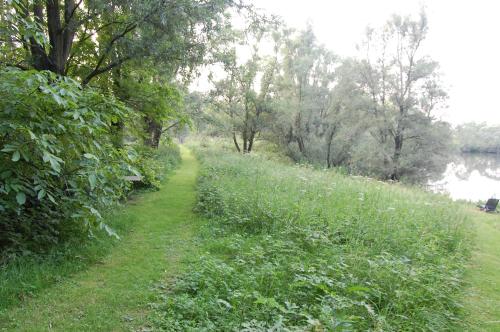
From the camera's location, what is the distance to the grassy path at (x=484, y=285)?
4.03m

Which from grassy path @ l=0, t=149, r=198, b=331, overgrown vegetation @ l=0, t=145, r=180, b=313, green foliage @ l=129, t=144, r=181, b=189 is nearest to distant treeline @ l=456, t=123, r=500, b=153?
green foliage @ l=129, t=144, r=181, b=189

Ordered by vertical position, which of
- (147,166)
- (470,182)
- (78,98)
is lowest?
(470,182)

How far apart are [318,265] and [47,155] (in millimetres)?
3470

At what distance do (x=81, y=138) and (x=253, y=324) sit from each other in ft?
9.41

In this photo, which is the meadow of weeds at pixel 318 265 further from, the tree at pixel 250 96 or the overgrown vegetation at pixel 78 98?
the tree at pixel 250 96

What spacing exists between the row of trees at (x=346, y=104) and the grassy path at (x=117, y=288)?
14.6 metres

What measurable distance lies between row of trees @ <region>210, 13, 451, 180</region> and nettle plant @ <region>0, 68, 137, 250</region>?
15.8 meters

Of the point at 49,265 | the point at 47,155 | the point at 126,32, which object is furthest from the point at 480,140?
the point at 47,155

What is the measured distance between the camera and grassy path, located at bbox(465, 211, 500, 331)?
4031 mm

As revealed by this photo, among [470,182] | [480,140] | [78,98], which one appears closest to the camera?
[78,98]

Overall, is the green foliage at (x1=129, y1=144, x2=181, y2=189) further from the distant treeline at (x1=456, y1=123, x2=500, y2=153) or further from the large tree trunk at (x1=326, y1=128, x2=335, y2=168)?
the distant treeline at (x1=456, y1=123, x2=500, y2=153)

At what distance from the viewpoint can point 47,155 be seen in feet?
8.85

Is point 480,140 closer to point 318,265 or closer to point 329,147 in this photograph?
point 329,147

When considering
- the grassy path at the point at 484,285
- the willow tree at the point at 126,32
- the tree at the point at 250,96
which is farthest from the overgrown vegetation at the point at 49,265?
the tree at the point at 250,96
